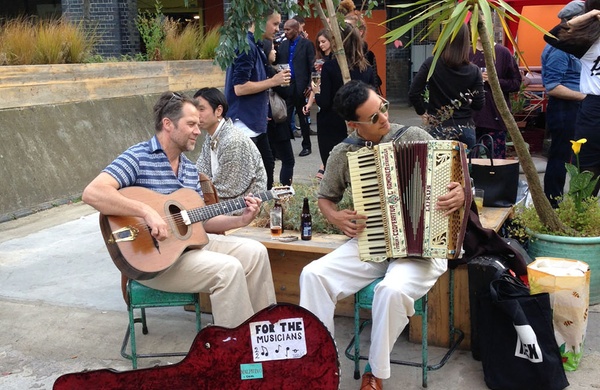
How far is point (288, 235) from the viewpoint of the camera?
4.12 metres

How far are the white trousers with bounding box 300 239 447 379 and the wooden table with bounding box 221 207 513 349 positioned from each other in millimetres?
305

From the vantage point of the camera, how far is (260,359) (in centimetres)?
304

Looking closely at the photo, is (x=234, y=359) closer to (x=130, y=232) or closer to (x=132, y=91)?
(x=130, y=232)

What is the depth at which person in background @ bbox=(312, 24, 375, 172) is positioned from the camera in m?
5.70

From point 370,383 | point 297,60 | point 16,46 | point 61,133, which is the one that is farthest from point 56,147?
point 370,383

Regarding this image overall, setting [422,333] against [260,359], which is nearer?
[260,359]

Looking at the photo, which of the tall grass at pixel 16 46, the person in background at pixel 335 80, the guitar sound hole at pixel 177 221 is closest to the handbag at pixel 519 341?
the guitar sound hole at pixel 177 221

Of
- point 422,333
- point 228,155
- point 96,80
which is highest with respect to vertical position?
point 96,80

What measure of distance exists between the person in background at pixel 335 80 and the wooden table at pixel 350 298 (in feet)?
5.39

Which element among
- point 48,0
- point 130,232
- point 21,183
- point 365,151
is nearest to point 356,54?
point 365,151

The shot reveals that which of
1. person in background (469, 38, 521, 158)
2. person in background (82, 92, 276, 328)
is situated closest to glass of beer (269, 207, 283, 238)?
person in background (82, 92, 276, 328)

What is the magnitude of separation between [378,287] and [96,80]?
589cm

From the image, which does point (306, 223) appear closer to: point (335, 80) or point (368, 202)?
point (368, 202)

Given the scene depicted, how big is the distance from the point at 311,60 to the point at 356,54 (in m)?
2.42
